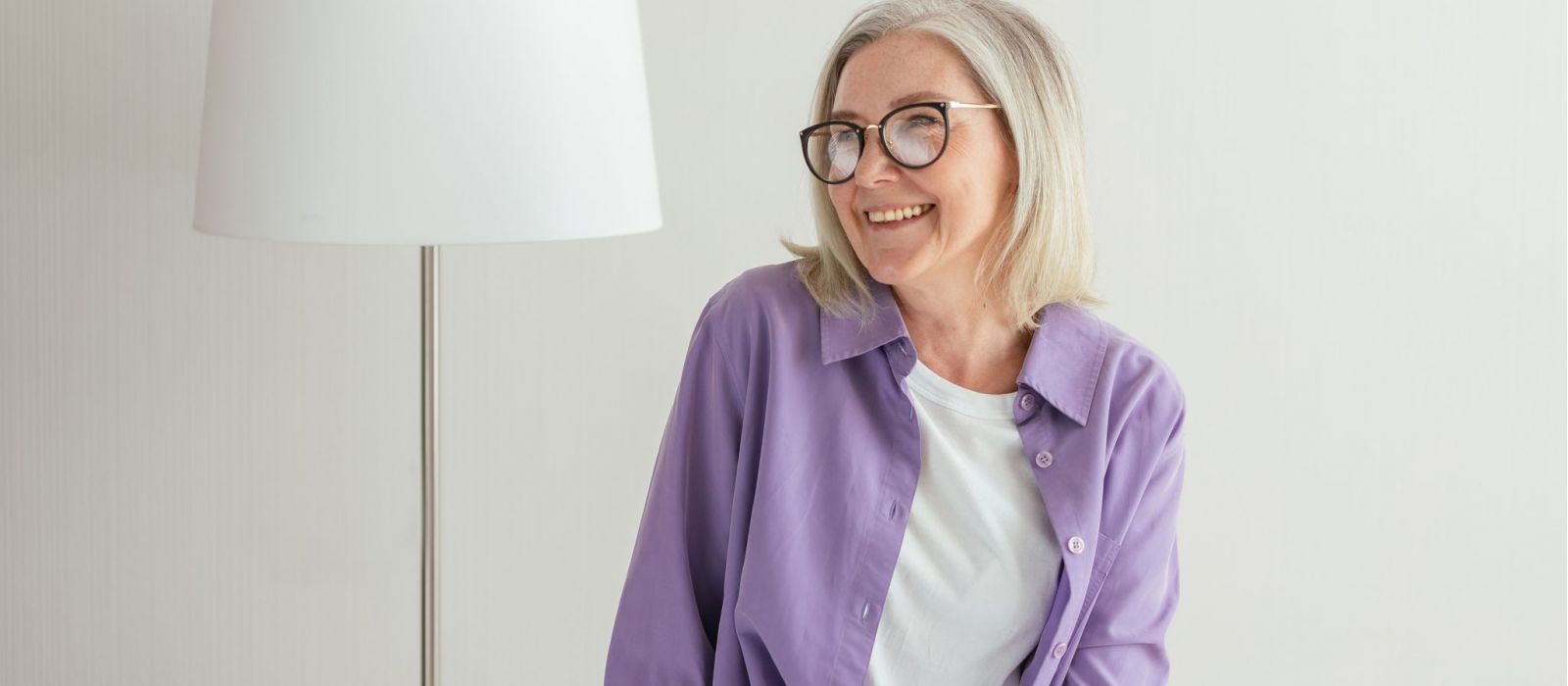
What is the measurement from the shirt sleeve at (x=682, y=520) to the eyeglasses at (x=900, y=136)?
0.20 m

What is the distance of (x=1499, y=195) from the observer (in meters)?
2.02

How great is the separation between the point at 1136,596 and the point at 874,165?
21.0 inches

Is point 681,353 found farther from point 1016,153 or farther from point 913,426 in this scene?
point 1016,153

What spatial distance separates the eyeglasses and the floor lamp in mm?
221

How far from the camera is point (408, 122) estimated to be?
50.1 inches

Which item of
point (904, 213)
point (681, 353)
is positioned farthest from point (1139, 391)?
point (681, 353)

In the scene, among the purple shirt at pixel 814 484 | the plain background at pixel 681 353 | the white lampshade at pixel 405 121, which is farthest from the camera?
the plain background at pixel 681 353

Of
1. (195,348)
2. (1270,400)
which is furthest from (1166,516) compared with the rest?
(195,348)

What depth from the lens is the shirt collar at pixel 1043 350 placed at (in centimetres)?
141

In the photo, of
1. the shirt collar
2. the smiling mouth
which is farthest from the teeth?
the shirt collar

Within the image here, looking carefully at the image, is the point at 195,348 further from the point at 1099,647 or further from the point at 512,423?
the point at 1099,647

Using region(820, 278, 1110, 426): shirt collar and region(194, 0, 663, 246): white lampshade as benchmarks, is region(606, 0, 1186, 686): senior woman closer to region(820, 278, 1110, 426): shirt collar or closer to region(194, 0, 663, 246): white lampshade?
region(820, 278, 1110, 426): shirt collar

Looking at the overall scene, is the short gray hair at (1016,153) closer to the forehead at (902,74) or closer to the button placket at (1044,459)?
the forehead at (902,74)

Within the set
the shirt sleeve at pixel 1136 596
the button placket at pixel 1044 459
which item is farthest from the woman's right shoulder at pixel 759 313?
the shirt sleeve at pixel 1136 596
